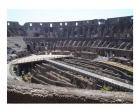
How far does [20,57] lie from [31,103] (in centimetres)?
162

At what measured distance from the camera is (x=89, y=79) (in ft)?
29.9

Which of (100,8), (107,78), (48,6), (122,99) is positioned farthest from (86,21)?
(122,99)

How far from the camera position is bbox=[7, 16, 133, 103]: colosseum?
8750mm

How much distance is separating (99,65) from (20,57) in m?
2.43

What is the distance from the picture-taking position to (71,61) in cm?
953

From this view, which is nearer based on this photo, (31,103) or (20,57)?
(31,103)

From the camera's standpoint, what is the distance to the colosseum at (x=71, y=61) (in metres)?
8.75

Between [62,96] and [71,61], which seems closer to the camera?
[62,96]

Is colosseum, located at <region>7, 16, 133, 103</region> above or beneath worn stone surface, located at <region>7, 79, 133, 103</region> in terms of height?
above

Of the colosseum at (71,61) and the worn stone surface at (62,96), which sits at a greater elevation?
the colosseum at (71,61)

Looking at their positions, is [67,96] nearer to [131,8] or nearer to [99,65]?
[99,65]

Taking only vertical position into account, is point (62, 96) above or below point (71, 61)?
below
